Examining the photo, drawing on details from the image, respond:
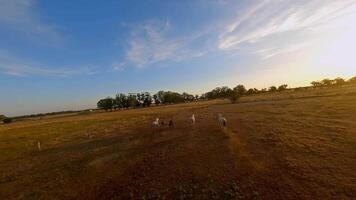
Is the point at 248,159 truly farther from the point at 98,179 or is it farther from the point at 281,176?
the point at 98,179

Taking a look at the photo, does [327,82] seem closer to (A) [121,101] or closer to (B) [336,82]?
(B) [336,82]

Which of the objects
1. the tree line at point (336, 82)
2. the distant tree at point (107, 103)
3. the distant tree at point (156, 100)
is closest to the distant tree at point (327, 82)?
the tree line at point (336, 82)

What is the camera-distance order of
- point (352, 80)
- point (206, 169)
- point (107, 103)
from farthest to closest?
point (352, 80) < point (107, 103) < point (206, 169)

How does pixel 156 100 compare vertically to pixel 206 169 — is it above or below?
above

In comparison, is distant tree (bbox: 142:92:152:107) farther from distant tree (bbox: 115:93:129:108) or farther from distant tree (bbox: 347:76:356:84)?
distant tree (bbox: 347:76:356:84)

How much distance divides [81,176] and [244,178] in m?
11.5

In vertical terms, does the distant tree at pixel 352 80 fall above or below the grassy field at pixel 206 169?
above

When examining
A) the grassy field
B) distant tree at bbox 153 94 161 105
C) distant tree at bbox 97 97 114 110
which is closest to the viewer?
the grassy field

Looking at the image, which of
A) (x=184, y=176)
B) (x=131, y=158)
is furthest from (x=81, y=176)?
(x=184, y=176)

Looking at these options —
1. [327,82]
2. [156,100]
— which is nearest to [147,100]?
[156,100]

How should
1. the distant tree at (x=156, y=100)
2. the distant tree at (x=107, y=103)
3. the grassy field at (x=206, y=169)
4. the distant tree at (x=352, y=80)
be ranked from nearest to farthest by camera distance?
1. the grassy field at (x=206, y=169)
2. the distant tree at (x=107, y=103)
3. the distant tree at (x=352, y=80)
4. the distant tree at (x=156, y=100)

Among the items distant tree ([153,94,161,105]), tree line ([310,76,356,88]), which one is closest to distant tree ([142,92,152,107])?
distant tree ([153,94,161,105])

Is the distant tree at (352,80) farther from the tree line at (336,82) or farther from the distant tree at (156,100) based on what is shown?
the distant tree at (156,100)

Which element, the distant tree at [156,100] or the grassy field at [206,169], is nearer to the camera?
the grassy field at [206,169]
